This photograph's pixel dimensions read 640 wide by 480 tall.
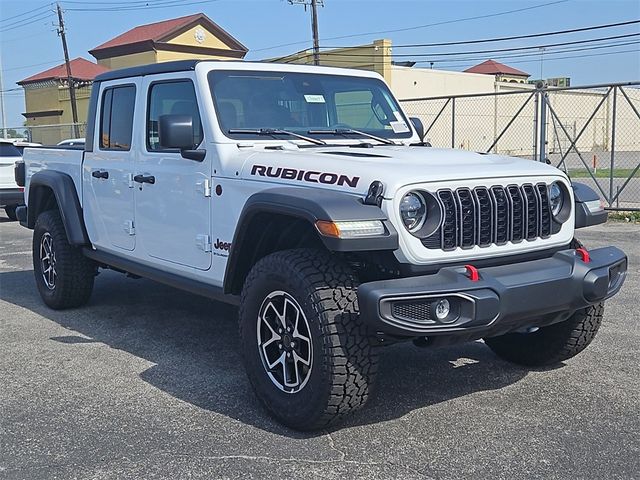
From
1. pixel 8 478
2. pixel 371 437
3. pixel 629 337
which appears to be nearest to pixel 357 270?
pixel 371 437

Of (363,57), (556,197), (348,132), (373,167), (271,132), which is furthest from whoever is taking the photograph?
(363,57)

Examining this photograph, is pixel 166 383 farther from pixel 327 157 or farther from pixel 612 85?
pixel 612 85

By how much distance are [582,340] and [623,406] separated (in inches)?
21.6

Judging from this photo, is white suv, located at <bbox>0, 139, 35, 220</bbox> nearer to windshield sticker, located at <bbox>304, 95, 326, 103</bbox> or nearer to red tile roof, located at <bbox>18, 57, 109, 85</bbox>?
windshield sticker, located at <bbox>304, 95, 326, 103</bbox>

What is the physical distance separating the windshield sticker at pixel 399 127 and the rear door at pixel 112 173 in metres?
1.92

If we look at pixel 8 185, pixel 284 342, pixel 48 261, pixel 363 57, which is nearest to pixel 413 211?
pixel 284 342

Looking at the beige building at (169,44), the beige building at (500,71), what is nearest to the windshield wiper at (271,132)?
the beige building at (169,44)

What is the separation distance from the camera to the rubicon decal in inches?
154

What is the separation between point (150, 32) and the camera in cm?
4756

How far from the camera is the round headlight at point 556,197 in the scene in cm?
438

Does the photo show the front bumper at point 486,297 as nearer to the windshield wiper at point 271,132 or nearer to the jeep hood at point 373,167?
the jeep hood at point 373,167

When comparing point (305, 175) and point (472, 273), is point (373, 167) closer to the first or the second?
point (305, 175)

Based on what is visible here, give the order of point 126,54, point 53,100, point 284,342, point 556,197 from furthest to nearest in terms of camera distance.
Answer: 1. point 126,54
2. point 53,100
3. point 556,197
4. point 284,342

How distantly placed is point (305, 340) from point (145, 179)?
206 centimetres
